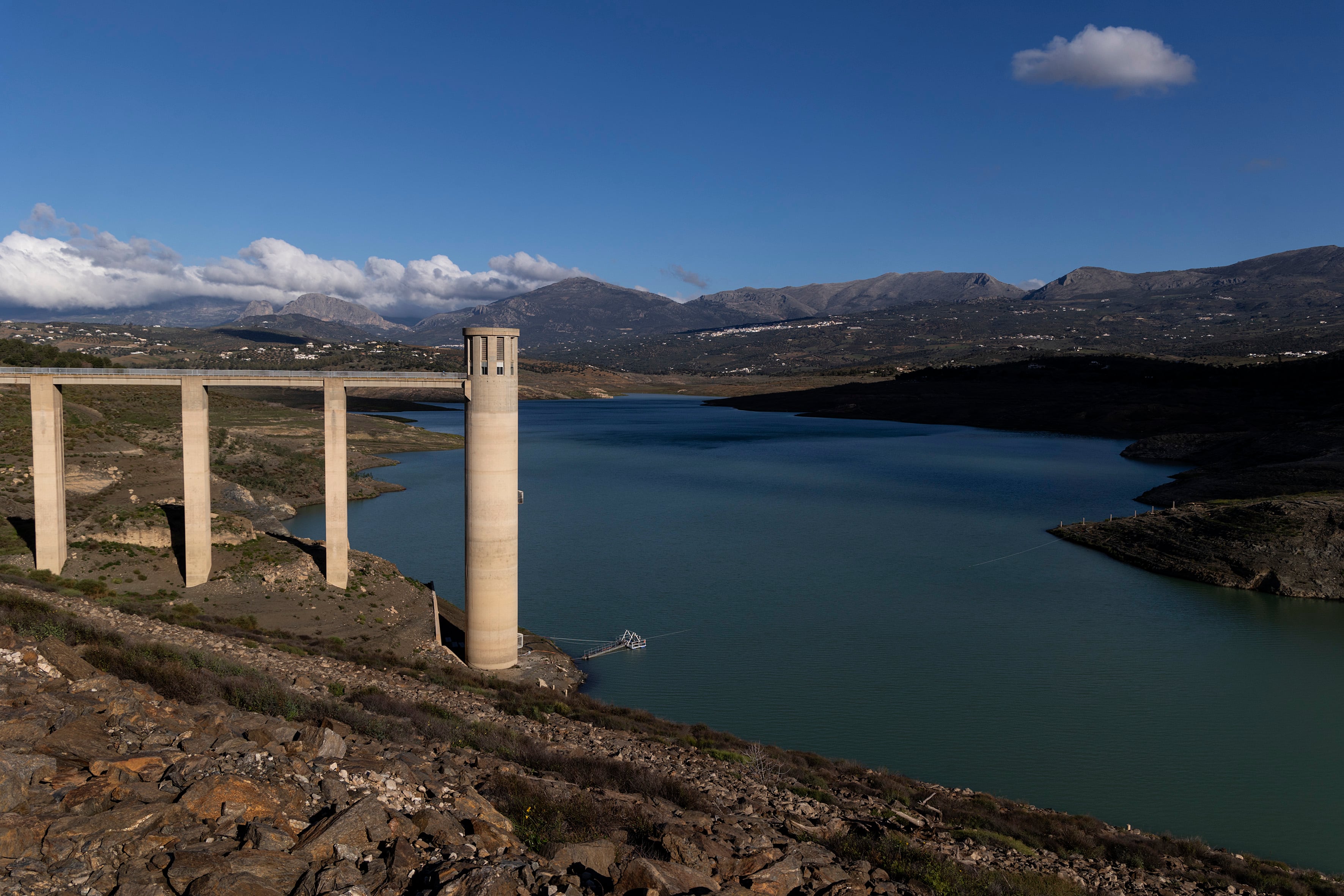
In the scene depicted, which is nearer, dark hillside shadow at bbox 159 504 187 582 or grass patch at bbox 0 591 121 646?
grass patch at bbox 0 591 121 646

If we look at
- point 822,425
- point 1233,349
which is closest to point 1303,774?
point 822,425

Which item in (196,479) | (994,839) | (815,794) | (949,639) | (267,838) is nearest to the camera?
(267,838)

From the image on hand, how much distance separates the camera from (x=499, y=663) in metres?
19.7

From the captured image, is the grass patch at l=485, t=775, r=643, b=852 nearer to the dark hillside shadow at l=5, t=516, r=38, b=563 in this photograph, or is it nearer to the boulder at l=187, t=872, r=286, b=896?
the boulder at l=187, t=872, r=286, b=896

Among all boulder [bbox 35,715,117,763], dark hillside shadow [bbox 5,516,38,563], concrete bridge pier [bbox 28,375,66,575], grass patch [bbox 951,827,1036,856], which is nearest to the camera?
boulder [bbox 35,715,117,763]

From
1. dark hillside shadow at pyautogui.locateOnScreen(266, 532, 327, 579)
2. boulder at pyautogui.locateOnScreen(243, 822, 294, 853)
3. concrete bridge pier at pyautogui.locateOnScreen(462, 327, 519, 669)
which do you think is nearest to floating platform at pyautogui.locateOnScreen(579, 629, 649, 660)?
concrete bridge pier at pyautogui.locateOnScreen(462, 327, 519, 669)

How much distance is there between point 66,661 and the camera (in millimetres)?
10000

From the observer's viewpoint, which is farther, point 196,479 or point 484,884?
point 196,479

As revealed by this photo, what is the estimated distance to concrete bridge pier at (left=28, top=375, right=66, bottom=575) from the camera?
20.6 m

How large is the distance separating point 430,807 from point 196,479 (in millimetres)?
16576

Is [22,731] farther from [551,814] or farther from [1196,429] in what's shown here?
[1196,429]

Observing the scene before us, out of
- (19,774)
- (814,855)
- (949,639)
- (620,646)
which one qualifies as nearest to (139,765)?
(19,774)

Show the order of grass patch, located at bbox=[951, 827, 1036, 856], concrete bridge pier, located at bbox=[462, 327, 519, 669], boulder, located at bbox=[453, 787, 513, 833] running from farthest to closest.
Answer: concrete bridge pier, located at bbox=[462, 327, 519, 669]
grass patch, located at bbox=[951, 827, 1036, 856]
boulder, located at bbox=[453, 787, 513, 833]

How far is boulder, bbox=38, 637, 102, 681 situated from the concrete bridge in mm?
9257
